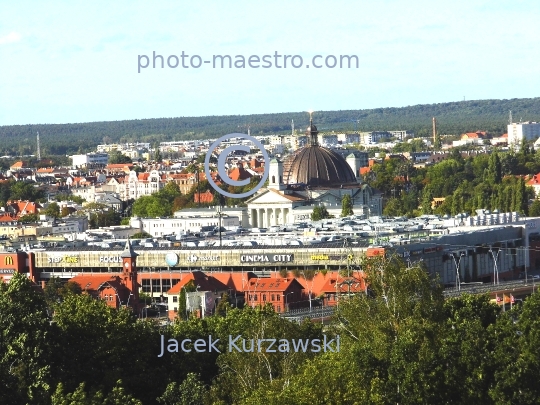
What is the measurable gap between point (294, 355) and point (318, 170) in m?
69.3

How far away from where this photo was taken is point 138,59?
35.9 meters

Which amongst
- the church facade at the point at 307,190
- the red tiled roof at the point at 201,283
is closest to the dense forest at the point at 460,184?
the church facade at the point at 307,190

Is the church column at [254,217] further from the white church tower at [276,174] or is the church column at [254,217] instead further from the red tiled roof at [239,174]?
the red tiled roof at [239,174]

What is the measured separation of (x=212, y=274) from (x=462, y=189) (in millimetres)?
48455

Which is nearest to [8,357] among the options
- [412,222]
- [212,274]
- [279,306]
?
[279,306]

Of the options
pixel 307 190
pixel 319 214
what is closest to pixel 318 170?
pixel 307 190

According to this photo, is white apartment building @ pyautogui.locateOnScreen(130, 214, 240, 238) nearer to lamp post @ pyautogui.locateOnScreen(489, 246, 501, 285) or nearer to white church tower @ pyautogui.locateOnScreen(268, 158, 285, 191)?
white church tower @ pyautogui.locateOnScreen(268, 158, 285, 191)

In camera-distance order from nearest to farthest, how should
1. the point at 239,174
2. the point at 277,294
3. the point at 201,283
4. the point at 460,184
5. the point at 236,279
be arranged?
1. the point at 277,294
2. the point at 201,283
3. the point at 236,279
4. the point at 460,184
5. the point at 239,174

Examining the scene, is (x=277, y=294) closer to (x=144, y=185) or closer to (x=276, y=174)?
(x=276, y=174)

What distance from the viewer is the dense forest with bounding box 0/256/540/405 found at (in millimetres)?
32500

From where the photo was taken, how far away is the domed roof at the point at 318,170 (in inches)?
4085

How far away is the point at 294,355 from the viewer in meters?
35.1

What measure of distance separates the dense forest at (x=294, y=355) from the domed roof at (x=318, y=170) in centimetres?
6224

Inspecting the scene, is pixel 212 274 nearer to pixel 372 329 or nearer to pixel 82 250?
Result: pixel 82 250
